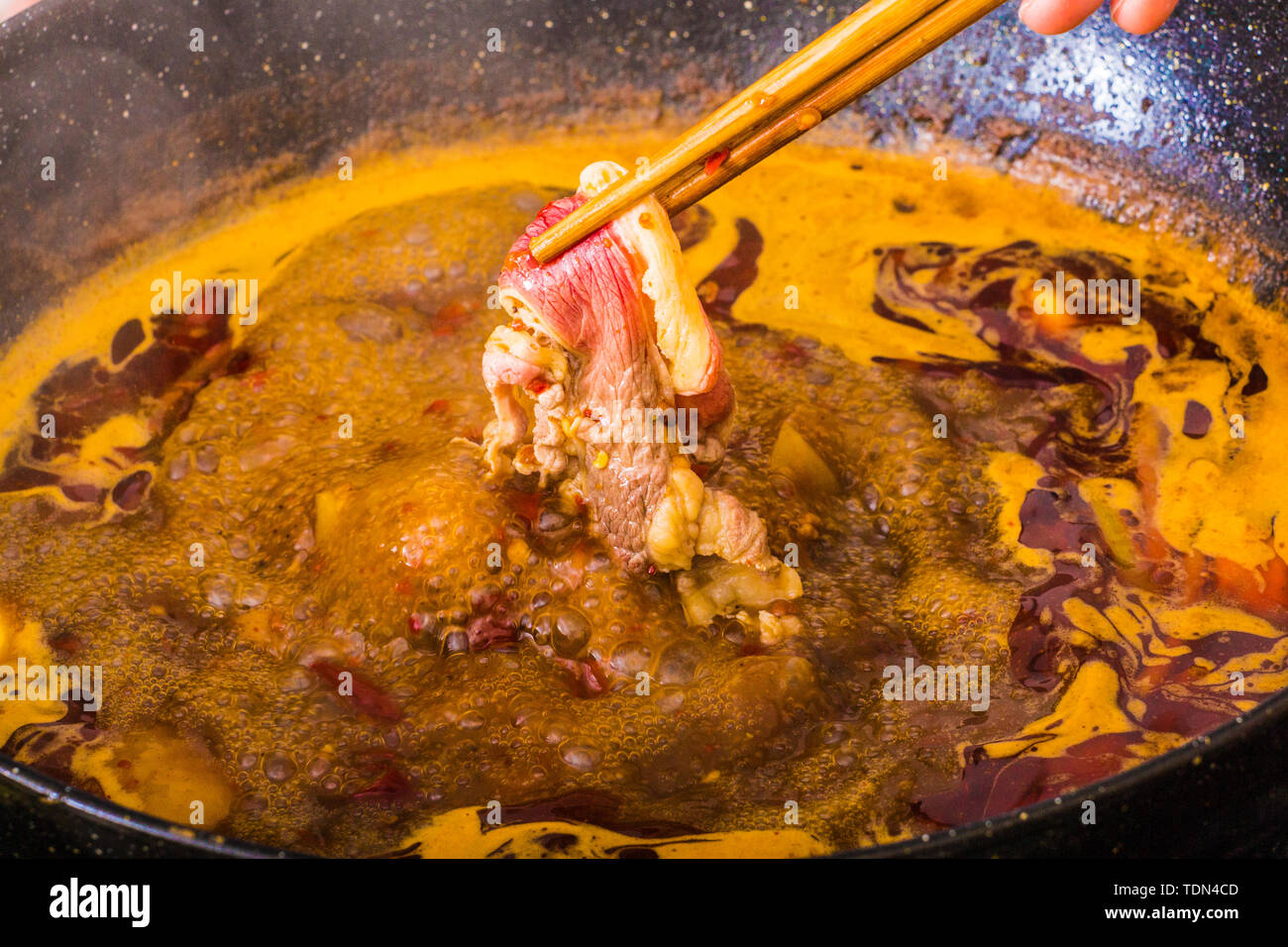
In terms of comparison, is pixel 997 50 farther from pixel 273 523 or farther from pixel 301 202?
pixel 273 523

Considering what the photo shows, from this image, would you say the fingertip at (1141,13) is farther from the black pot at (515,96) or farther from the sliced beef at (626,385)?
the sliced beef at (626,385)

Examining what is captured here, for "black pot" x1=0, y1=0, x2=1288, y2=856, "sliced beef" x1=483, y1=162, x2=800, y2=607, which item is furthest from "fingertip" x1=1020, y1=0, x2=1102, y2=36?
"sliced beef" x1=483, y1=162, x2=800, y2=607

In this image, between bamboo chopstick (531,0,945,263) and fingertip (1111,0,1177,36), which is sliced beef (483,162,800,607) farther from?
fingertip (1111,0,1177,36)

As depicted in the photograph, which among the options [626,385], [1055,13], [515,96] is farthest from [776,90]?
[515,96]

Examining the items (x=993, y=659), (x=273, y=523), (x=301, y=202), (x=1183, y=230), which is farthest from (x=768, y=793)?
(x=301, y=202)

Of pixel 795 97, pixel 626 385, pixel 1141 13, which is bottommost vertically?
pixel 626 385

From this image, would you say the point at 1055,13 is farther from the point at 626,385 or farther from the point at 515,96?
the point at 515,96

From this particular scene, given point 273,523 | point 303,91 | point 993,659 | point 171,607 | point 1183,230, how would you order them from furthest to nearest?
point 303,91 → point 1183,230 → point 273,523 → point 171,607 → point 993,659

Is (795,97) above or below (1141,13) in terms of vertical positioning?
below
